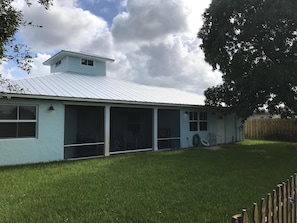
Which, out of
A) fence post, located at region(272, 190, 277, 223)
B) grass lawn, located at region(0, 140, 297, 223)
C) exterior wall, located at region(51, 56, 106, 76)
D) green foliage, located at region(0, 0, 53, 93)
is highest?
exterior wall, located at region(51, 56, 106, 76)

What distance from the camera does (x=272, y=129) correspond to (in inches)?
943

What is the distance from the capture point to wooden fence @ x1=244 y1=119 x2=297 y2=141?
22.8m

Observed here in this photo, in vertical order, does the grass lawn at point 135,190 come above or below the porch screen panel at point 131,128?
below

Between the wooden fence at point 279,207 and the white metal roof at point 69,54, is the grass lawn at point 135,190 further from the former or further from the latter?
the white metal roof at point 69,54

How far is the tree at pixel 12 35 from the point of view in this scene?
192 inches

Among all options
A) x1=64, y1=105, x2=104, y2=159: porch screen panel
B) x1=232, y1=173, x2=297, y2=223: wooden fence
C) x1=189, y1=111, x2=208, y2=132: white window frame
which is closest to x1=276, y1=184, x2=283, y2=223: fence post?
x1=232, y1=173, x2=297, y2=223: wooden fence

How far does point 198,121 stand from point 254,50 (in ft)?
19.8

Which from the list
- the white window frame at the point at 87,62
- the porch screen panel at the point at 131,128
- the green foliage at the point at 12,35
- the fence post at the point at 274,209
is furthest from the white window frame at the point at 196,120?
the fence post at the point at 274,209

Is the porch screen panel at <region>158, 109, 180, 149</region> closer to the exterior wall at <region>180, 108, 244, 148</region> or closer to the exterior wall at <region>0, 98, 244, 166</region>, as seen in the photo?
the exterior wall at <region>180, 108, 244, 148</region>

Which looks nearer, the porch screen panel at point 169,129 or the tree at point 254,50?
the tree at point 254,50

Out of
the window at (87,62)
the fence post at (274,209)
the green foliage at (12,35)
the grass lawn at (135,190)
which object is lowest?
the grass lawn at (135,190)

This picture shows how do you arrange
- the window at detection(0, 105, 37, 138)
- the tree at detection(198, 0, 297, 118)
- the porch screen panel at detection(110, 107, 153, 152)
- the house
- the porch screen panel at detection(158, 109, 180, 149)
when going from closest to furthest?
1. the window at detection(0, 105, 37, 138)
2. the house
3. the tree at detection(198, 0, 297, 118)
4. the porch screen panel at detection(158, 109, 180, 149)
5. the porch screen panel at detection(110, 107, 153, 152)

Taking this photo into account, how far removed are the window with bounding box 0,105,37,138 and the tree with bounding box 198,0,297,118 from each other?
10.6 metres

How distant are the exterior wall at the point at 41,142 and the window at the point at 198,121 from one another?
9301 millimetres
